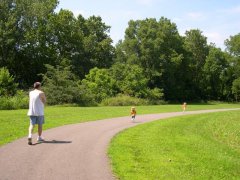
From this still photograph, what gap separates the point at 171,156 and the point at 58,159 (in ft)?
11.7

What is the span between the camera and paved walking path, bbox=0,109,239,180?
840cm

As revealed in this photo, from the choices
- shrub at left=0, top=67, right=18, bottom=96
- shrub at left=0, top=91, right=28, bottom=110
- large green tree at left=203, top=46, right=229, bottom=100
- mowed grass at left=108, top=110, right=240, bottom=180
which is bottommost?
mowed grass at left=108, top=110, right=240, bottom=180

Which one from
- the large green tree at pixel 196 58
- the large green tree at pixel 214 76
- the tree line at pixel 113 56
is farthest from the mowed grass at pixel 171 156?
the large green tree at pixel 214 76

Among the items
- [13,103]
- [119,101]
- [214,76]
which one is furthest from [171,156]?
[214,76]

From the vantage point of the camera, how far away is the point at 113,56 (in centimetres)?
7294

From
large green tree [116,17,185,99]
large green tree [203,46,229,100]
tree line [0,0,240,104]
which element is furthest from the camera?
large green tree [203,46,229,100]

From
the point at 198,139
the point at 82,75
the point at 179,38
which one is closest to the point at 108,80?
the point at 82,75

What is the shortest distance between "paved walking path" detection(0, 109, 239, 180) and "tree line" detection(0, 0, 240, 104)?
30917mm

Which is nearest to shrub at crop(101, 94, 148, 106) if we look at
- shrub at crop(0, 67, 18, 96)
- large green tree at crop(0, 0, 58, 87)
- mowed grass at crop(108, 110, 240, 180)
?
shrub at crop(0, 67, 18, 96)

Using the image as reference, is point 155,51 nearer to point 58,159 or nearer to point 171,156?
point 171,156

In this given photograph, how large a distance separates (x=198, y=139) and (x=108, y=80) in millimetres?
38510

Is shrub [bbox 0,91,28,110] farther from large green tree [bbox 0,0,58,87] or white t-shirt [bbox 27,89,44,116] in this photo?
large green tree [bbox 0,0,58,87]

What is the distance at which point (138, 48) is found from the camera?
6994 centimetres

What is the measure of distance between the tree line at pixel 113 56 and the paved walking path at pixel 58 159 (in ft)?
101
